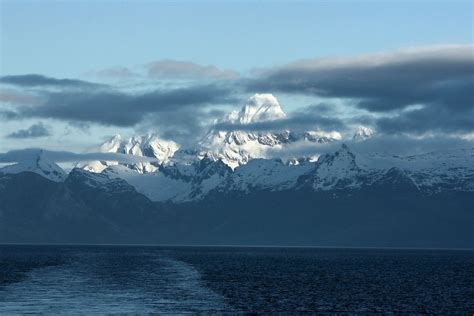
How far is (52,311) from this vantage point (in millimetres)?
132250

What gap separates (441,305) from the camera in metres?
148

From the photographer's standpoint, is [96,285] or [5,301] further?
[96,285]

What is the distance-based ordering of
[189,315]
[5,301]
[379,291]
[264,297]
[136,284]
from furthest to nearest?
[136,284], [379,291], [264,297], [5,301], [189,315]

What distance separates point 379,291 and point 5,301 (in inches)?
2453

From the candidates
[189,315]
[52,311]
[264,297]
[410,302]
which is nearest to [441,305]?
[410,302]

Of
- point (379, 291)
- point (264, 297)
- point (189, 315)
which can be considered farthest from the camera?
point (379, 291)

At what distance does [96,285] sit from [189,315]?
54.2 metres

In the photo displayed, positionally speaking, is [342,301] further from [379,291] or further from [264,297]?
[379,291]

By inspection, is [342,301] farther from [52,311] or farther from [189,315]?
[52,311]

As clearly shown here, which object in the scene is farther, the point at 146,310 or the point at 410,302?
the point at 410,302

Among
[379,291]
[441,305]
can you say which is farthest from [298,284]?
[441,305]

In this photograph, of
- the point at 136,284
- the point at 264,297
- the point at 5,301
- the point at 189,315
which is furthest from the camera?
the point at 136,284

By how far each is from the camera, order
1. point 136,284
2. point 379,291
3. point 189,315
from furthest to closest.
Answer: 1. point 136,284
2. point 379,291
3. point 189,315

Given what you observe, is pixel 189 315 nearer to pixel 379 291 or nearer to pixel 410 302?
pixel 410 302
